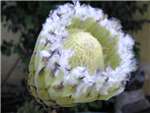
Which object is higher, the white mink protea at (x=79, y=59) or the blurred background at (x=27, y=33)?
the blurred background at (x=27, y=33)

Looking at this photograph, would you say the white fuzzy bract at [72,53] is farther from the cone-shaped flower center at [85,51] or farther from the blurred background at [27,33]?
the blurred background at [27,33]

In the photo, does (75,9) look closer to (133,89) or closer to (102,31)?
(102,31)

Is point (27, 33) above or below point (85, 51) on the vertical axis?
above

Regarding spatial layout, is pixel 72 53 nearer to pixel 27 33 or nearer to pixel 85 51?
pixel 85 51

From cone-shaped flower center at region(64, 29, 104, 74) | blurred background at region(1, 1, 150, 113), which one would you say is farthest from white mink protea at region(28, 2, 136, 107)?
blurred background at region(1, 1, 150, 113)

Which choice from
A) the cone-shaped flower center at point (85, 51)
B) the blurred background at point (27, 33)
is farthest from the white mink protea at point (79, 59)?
the blurred background at point (27, 33)

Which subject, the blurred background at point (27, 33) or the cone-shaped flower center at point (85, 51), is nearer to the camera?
the cone-shaped flower center at point (85, 51)

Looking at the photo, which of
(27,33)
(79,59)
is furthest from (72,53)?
(27,33)
